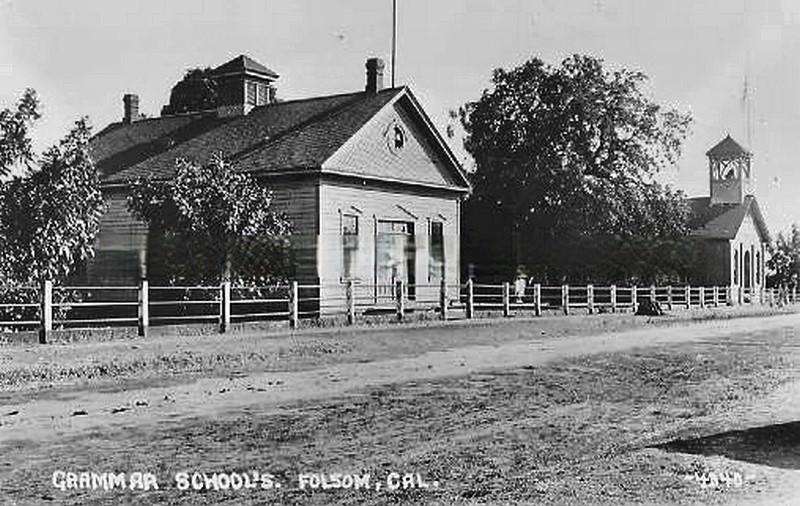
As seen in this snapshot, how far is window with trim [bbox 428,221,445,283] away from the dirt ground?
12.7 meters

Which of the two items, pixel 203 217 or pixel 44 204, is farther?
pixel 203 217

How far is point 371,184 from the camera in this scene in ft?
94.7

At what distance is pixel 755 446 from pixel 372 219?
834 inches

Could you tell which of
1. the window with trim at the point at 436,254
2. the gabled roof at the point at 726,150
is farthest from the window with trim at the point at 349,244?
the gabled roof at the point at 726,150


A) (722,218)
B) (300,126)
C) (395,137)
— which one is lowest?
(722,218)

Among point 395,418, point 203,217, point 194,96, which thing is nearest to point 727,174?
point 194,96

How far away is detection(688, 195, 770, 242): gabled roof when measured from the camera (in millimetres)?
57928

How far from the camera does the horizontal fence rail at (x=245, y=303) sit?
1536cm

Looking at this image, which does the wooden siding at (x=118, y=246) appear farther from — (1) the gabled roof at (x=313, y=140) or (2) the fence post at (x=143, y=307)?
(2) the fence post at (x=143, y=307)

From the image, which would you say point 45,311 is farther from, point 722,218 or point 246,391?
point 722,218

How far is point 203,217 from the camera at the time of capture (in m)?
23.7

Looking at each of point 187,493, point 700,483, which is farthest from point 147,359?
point 700,483

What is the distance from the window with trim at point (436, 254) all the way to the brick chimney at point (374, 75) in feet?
15.1

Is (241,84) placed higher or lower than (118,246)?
higher
